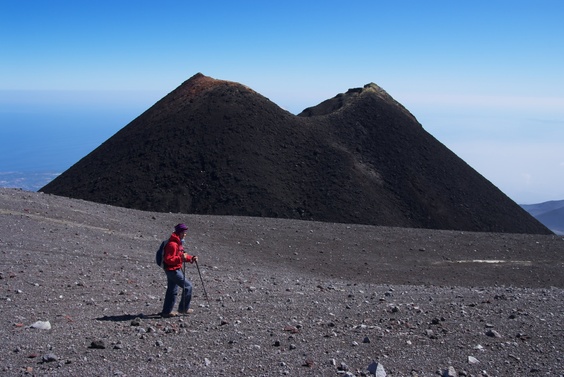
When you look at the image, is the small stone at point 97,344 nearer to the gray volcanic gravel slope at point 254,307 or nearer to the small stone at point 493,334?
the gray volcanic gravel slope at point 254,307

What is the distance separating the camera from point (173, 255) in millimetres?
9000

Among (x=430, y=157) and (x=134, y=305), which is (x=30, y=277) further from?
(x=430, y=157)

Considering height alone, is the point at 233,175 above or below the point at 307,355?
above

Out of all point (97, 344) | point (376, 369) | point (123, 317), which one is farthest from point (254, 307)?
point (376, 369)

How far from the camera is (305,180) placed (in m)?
28.8

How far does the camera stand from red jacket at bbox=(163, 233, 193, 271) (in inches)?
352

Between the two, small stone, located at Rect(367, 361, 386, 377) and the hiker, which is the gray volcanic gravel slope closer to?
small stone, located at Rect(367, 361, 386, 377)

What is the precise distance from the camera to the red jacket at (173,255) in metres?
8.95

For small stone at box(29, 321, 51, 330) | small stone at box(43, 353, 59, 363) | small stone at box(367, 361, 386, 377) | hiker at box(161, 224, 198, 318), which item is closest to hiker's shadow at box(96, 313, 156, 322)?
hiker at box(161, 224, 198, 318)

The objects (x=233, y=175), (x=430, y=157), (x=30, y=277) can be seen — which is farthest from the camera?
(x=430, y=157)

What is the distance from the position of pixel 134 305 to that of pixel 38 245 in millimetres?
5530

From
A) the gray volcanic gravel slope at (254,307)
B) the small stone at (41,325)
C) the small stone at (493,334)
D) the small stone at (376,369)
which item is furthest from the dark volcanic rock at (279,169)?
the small stone at (376,369)

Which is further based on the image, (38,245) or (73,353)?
(38,245)

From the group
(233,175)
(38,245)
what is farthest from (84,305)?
(233,175)
